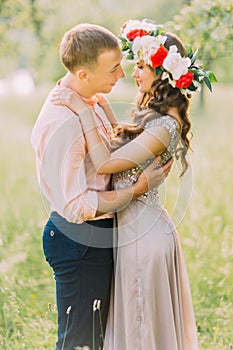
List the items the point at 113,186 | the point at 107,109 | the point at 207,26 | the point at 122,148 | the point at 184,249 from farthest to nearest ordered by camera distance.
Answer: the point at 184,249 < the point at 207,26 < the point at 107,109 < the point at 113,186 < the point at 122,148

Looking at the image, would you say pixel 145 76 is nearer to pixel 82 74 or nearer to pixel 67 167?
pixel 82 74

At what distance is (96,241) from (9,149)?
28.3 feet

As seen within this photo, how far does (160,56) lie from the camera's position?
129 inches

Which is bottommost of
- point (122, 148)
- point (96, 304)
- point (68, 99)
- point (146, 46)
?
point (96, 304)

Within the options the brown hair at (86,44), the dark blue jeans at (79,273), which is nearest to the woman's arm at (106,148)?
the brown hair at (86,44)

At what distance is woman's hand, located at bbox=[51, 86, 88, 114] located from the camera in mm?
3143

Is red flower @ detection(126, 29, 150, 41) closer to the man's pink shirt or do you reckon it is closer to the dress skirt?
the man's pink shirt

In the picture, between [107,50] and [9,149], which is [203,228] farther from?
[9,149]

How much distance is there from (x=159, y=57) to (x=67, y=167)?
25.6 inches

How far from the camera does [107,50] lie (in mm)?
3133

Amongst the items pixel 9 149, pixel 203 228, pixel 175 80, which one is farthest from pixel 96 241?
pixel 9 149

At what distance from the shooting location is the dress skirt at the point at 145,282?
3.33 m

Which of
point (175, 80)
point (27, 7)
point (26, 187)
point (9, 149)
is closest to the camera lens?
Result: point (175, 80)

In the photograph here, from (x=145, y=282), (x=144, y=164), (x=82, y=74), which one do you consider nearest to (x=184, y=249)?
(x=145, y=282)
